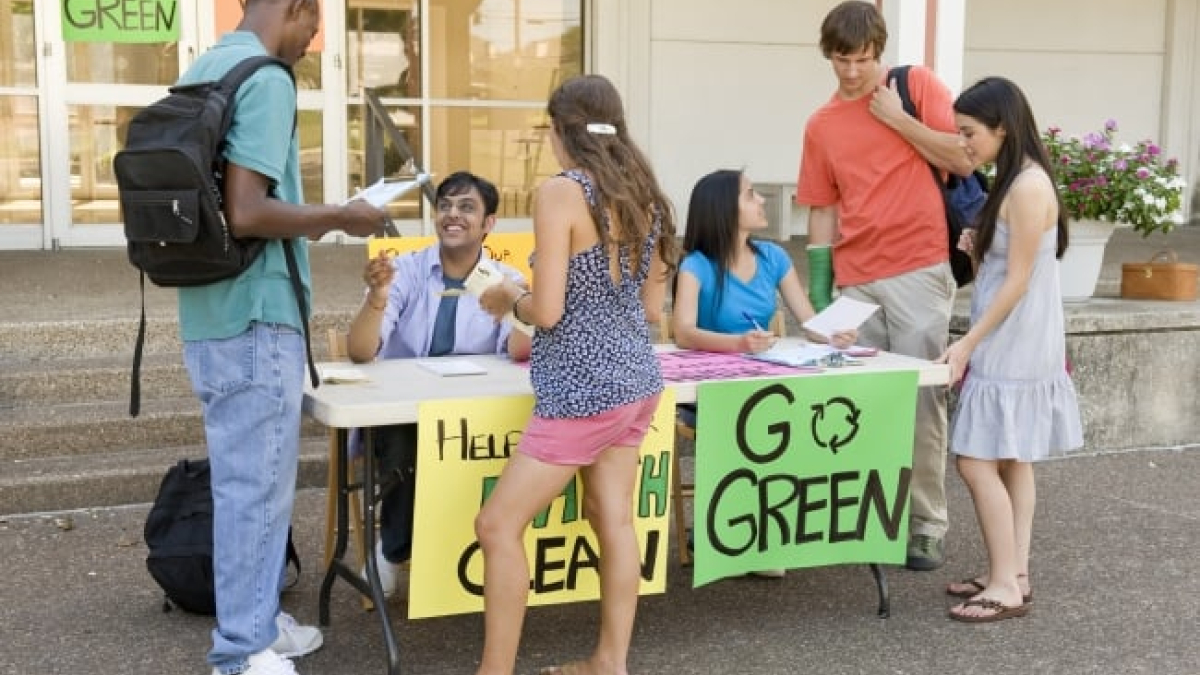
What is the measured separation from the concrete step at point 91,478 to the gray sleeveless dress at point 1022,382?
2697mm

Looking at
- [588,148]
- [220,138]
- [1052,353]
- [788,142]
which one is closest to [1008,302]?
[1052,353]

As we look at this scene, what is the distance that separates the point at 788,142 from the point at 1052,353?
256 inches

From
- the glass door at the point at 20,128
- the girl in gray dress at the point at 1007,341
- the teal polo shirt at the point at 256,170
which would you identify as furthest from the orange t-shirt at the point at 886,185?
the glass door at the point at 20,128

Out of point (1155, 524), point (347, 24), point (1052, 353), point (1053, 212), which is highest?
point (347, 24)

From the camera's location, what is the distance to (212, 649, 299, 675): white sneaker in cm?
330

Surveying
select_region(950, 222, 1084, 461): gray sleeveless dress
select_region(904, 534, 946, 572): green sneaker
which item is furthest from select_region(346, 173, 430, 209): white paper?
select_region(904, 534, 946, 572): green sneaker

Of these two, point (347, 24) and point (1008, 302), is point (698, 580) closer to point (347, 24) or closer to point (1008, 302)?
point (1008, 302)

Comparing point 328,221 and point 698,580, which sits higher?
point 328,221

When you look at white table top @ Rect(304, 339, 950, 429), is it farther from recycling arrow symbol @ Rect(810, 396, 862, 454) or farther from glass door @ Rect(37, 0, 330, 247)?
glass door @ Rect(37, 0, 330, 247)

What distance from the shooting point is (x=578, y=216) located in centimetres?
312

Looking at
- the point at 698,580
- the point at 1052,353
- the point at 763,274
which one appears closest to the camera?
the point at 698,580

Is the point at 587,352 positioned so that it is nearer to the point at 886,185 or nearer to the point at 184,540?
the point at 184,540

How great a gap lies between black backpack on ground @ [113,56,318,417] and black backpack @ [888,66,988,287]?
2267 mm

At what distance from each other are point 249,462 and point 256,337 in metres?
0.30
